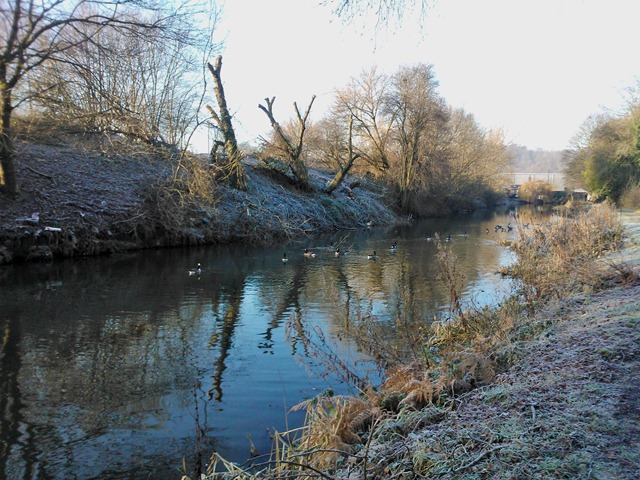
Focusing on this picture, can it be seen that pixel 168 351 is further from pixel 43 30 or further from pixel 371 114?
pixel 371 114

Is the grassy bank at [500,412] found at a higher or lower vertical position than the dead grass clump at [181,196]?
lower

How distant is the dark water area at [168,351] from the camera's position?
16.4 ft

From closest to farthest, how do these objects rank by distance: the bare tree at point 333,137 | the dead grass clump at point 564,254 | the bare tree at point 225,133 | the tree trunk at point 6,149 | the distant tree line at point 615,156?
the dead grass clump at point 564,254 → the tree trunk at point 6,149 → the bare tree at point 225,133 → the distant tree line at point 615,156 → the bare tree at point 333,137

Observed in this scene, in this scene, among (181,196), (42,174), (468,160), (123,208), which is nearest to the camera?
(42,174)

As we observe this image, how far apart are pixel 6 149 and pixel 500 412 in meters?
15.8

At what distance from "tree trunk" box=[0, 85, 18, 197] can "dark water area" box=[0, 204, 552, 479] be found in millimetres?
3452

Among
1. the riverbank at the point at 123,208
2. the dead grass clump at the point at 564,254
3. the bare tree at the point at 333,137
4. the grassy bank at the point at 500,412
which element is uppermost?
the bare tree at the point at 333,137

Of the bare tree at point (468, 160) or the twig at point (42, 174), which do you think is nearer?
the twig at point (42, 174)

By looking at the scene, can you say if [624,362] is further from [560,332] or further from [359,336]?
[359,336]

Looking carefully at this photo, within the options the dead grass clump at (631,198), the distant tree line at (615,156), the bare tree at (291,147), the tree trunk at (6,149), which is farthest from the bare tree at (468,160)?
the tree trunk at (6,149)

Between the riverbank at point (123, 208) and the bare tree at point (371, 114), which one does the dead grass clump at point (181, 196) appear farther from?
the bare tree at point (371, 114)

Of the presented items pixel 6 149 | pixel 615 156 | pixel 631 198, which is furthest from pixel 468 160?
pixel 6 149

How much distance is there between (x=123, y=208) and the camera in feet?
61.1

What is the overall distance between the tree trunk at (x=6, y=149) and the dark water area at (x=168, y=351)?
3.45 metres
